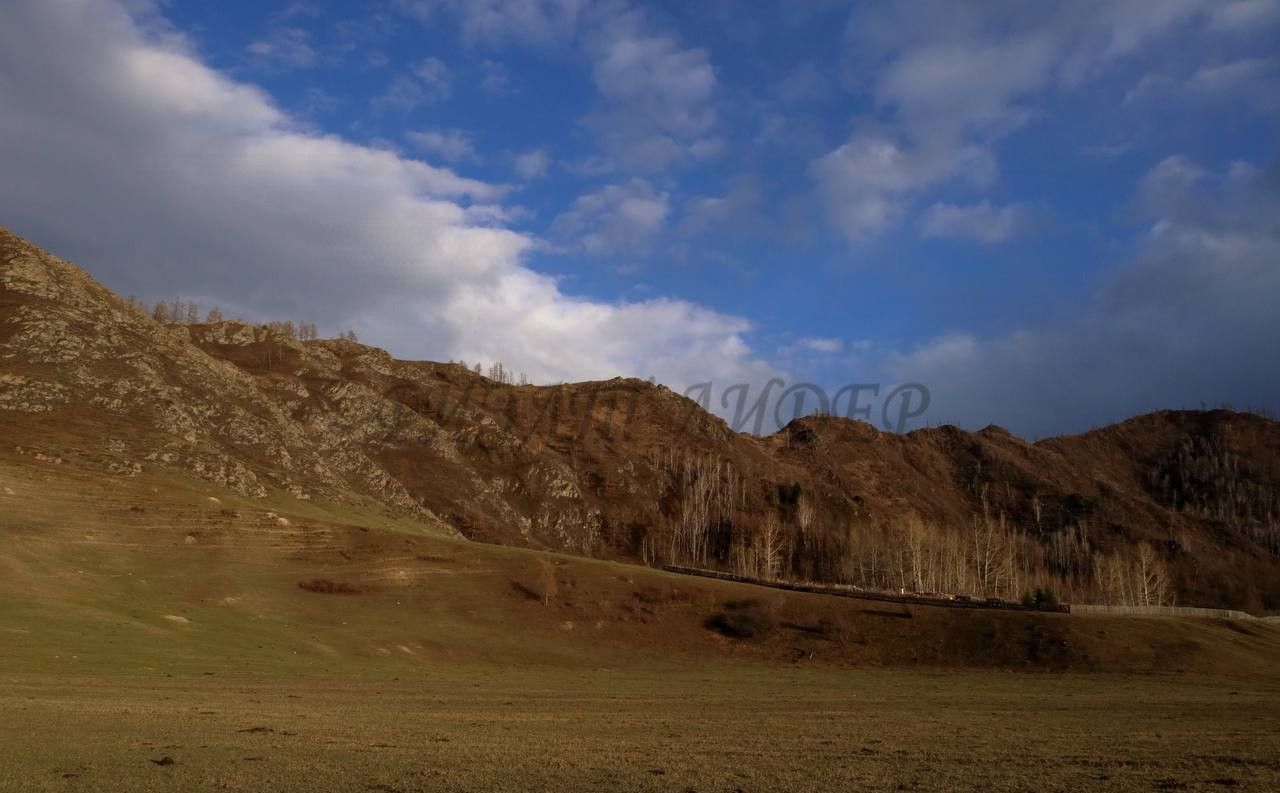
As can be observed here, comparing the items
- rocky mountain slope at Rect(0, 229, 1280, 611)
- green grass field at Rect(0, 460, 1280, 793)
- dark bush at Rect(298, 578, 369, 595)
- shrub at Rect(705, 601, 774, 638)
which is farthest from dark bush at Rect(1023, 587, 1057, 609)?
dark bush at Rect(298, 578, 369, 595)

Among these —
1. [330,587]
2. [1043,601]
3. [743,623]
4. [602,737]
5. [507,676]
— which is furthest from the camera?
[1043,601]

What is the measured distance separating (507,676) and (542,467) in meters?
107

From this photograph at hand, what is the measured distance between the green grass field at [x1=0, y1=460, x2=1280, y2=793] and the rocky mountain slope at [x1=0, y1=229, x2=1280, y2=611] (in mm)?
18429

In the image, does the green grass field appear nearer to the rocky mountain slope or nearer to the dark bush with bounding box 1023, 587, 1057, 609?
the dark bush with bounding box 1023, 587, 1057, 609

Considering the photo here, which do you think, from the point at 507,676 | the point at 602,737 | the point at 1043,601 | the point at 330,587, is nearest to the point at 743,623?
the point at 507,676

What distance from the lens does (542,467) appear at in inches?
6063

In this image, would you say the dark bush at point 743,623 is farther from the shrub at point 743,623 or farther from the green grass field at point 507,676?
the green grass field at point 507,676

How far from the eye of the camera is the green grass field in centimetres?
1941

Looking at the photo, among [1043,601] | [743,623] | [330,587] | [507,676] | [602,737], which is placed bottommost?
[507,676]

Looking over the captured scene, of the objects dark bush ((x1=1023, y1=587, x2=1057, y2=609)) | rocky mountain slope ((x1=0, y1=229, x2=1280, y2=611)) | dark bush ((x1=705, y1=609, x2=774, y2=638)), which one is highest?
rocky mountain slope ((x1=0, y1=229, x2=1280, y2=611))

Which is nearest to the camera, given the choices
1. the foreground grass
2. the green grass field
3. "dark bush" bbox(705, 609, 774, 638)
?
the foreground grass

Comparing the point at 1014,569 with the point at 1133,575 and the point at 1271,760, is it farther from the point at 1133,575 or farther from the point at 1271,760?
the point at 1271,760

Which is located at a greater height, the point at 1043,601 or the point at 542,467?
the point at 542,467

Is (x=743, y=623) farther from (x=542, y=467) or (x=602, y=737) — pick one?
(x=542, y=467)
